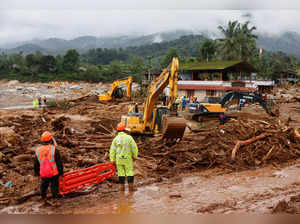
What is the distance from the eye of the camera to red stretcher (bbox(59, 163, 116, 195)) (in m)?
5.30

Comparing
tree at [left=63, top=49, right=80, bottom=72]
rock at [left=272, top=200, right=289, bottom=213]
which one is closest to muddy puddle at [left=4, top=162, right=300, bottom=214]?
rock at [left=272, top=200, right=289, bottom=213]

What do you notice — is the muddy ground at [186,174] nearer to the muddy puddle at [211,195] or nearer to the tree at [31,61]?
the muddy puddle at [211,195]

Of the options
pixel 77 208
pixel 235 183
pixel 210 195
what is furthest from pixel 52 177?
pixel 235 183

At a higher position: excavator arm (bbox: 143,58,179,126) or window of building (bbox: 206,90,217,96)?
excavator arm (bbox: 143,58,179,126)

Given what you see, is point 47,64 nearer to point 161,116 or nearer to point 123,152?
point 161,116

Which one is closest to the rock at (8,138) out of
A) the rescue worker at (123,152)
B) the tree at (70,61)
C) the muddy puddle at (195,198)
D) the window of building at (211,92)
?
the muddy puddle at (195,198)

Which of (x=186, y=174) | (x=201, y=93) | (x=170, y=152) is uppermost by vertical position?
(x=201, y=93)

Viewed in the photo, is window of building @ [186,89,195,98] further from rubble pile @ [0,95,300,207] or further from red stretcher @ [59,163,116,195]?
red stretcher @ [59,163,116,195]

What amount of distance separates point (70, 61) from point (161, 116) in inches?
3023

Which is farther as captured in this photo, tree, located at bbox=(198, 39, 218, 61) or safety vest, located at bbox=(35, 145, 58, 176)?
tree, located at bbox=(198, 39, 218, 61)

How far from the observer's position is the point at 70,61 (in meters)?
81.0

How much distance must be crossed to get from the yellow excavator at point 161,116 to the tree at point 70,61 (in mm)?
74221

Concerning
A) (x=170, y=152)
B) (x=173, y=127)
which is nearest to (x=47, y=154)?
(x=173, y=127)

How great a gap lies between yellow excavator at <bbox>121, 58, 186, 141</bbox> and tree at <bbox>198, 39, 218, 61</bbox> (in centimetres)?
4440
